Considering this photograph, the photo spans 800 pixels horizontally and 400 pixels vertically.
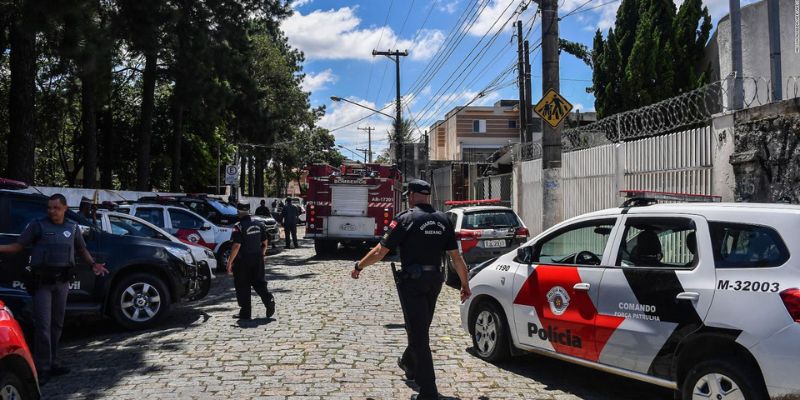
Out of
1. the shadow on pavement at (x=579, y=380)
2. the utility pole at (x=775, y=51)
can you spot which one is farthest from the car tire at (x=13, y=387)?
the utility pole at (x=775, y=51)

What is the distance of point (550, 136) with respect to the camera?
36.3ft

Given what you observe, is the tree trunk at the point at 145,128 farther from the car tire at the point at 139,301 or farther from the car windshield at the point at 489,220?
the car tire at the point at 139,301

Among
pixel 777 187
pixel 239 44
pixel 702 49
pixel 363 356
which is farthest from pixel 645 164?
pixel 239 44

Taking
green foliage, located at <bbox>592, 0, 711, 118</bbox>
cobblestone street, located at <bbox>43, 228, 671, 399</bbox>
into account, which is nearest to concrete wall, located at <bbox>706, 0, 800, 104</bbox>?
green foliage, located at <bbox>592, 0, 711, 118</bbox>

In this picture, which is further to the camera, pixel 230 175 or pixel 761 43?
pixel 230 175

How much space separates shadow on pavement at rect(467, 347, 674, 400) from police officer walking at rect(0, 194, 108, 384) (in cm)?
437

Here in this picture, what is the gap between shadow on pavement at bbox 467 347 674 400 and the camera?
571cm

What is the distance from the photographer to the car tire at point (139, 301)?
325 inches

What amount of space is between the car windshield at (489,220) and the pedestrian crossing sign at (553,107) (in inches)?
86.4

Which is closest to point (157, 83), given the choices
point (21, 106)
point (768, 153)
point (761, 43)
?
point (21, 106)

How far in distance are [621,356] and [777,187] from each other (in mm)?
4603

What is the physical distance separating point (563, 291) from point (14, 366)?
4.25 meters

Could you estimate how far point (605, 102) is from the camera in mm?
19000

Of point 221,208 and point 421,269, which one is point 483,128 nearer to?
point 221,208
